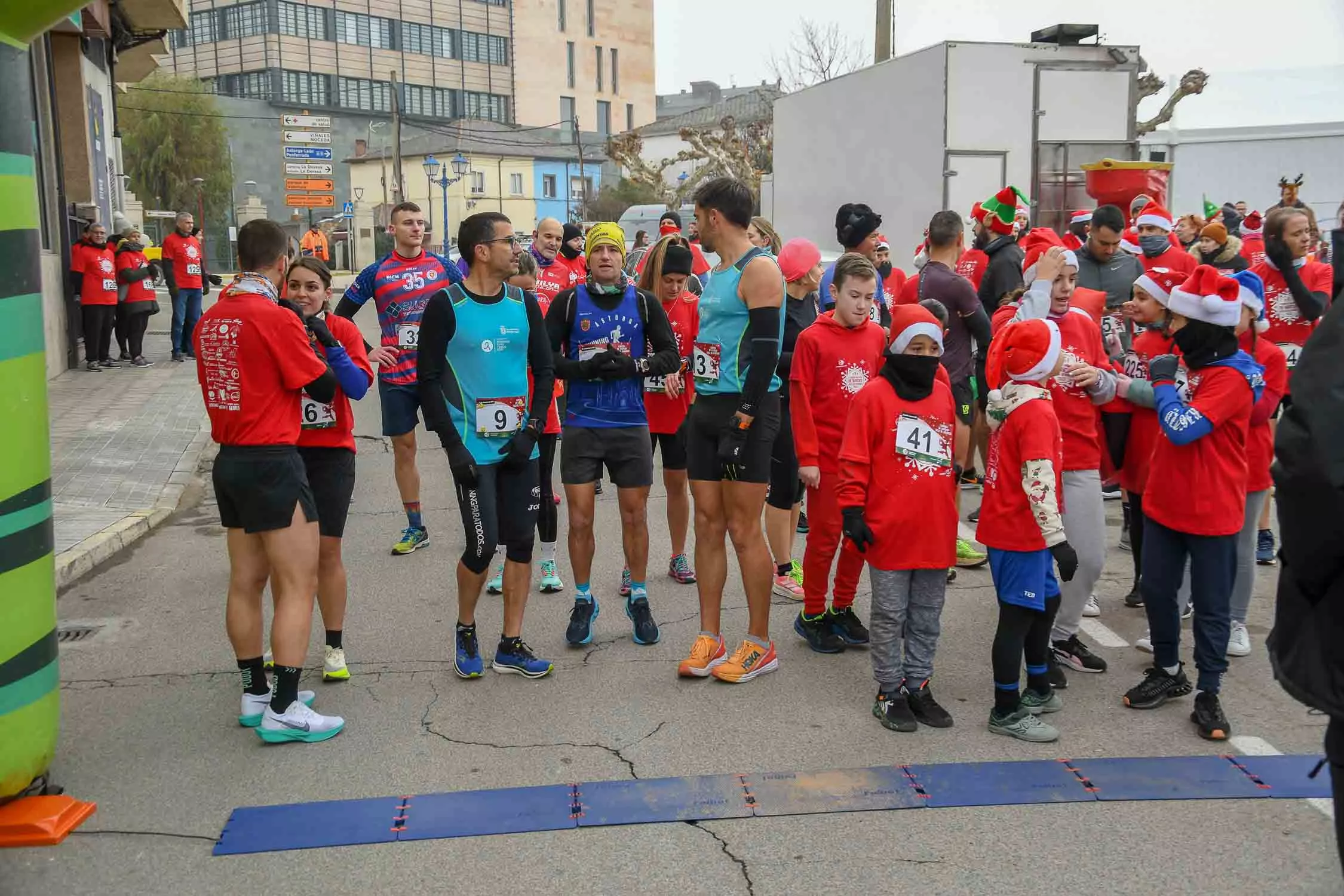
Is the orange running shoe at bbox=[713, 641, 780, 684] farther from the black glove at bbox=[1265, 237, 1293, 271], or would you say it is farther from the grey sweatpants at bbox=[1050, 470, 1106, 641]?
the black glove at bbox=[1265, 237, 1293, 271]

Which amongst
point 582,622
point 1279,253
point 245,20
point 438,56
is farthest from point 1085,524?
point 438,56

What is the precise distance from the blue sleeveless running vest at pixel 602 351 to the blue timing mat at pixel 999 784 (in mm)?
2354

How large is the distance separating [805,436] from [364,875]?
289 cm

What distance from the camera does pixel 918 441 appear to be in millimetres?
4902

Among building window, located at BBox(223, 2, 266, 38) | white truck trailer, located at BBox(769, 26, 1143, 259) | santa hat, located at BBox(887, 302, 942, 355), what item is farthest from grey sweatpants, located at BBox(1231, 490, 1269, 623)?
building window, located at BBox(223, 2, 266, 38)

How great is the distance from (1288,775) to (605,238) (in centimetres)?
384

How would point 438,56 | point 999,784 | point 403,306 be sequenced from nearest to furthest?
point 999,784
point 403,306
point 438,56

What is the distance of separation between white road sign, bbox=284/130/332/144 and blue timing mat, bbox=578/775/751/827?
3504cm

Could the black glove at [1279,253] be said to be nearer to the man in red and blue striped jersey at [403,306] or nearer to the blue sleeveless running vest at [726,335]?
the blue sleeveless running vest at [726,335]

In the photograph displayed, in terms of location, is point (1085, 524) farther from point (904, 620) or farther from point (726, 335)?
point (726, 335)

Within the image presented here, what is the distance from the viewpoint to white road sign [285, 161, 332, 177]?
36156 millimetres

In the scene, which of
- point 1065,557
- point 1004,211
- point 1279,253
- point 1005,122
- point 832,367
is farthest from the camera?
Result: point 1005,122

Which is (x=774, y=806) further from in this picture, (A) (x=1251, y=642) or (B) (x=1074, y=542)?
(A) (x=1251, y=642)

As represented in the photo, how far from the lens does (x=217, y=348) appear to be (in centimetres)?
464
